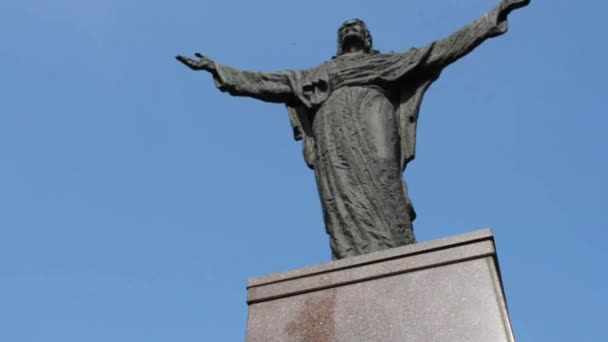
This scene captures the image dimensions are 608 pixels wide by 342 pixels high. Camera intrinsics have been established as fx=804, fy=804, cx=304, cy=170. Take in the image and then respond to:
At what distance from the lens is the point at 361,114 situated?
6.71 meters

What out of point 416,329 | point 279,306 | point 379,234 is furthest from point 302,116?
point 416,329

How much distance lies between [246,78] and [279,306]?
2.69 metres

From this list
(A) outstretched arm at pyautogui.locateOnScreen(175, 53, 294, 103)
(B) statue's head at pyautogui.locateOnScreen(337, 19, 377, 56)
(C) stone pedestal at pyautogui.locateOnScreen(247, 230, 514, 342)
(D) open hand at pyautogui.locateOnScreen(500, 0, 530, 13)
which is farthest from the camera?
(B) statue's head at pyautogui.locateOnScreen(337, 19, 377, 56)

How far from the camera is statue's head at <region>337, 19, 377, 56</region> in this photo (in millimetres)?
7703

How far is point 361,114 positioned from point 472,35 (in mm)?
1255

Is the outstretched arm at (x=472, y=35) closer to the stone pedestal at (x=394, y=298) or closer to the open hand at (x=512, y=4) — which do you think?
the open hand at (x=512, y=4)

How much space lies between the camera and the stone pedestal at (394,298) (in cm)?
481

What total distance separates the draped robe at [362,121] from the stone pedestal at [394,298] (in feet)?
1.89

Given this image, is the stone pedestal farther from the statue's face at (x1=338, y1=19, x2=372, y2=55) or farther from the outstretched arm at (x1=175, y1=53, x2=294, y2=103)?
the statue's face at (x1=338, y1=19, x2=372, y2=55)

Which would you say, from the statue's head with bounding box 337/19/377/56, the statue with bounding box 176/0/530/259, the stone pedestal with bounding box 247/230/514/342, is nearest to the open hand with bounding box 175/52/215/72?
the statue with bounding box 176/0/530/259

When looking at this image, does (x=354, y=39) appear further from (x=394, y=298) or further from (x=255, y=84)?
(x=394, y=298)

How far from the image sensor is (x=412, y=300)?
198 inches

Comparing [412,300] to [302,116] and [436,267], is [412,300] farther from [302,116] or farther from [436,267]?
[302,116]

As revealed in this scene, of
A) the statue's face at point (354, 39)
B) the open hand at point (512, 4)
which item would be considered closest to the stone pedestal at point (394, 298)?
the open hand at point (512, 4)
